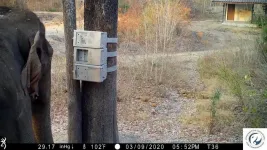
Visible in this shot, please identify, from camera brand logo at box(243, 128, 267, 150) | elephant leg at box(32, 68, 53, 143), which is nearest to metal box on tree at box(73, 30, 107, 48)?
elephant leg at box(32, 68, 53, 143)

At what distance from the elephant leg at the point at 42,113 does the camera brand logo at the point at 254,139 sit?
120cm

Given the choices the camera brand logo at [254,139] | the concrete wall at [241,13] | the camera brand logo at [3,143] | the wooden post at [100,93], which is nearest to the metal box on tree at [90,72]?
the wooden post at [100,93]

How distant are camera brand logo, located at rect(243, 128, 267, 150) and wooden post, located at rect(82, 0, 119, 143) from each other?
2.59 feet

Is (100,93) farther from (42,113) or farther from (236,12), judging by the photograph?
(236,12)

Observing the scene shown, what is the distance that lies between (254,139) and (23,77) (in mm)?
1289

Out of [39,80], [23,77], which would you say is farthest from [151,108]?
[23,77]

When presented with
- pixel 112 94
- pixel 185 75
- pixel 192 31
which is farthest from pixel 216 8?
pixel 112 94

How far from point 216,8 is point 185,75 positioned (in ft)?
29.9

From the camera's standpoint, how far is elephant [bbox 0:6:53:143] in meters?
1.70

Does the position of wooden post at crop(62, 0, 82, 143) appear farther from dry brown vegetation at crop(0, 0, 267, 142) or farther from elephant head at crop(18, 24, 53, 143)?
dry brown vegetation at crop(0, 0, 267, 142)

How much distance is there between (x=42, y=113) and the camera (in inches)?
90.3

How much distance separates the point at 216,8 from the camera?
15016 mm

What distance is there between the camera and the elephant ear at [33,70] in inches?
73.8
